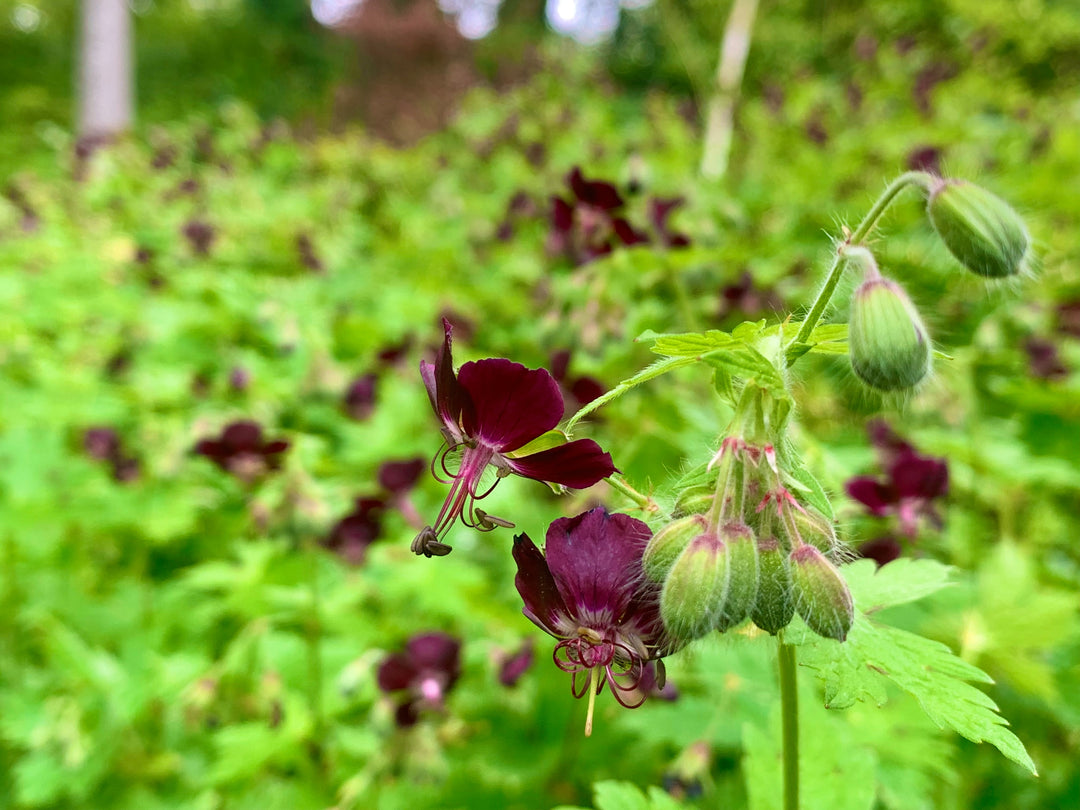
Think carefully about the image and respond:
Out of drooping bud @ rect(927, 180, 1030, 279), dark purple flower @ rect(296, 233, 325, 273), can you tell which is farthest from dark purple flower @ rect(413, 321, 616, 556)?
dark purple flower @ rect(296, 233, 325, 273)

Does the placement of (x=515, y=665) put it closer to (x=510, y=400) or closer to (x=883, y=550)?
(x=883, y=550)

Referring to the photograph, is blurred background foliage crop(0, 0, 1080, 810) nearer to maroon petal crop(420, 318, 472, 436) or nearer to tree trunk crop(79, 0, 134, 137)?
maroon petal crop(420, 318, 472, 436)

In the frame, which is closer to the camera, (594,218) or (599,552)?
(599,552)

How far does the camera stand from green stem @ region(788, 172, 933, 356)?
2.41 ft

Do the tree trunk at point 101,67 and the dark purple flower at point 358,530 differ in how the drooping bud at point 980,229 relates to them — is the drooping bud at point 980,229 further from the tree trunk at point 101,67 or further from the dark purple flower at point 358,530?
the tree trunk at point 101,67

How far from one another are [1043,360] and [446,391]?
2431 millimetres

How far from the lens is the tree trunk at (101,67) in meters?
12.0

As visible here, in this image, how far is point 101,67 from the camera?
12.0 metres

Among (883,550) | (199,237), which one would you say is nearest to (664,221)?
(883,550)

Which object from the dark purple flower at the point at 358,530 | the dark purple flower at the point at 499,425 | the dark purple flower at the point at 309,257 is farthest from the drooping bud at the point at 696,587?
the dark purple flower at the point at 309,257

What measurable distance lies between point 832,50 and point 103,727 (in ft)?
30.9

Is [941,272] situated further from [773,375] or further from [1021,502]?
[773,375]

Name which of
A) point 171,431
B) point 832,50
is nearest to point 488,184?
point 171,431

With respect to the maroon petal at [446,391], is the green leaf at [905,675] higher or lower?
lower
